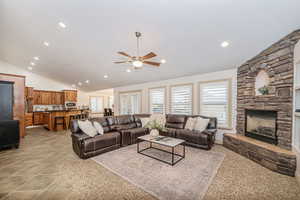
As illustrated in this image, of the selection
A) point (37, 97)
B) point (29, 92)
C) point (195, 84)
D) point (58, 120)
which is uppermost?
point (195, 84)

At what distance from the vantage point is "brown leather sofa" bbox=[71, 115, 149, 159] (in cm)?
314

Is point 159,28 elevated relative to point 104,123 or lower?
elevated

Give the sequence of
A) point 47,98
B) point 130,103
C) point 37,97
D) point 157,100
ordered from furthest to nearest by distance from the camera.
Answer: point 47,98
point 37,97
point 130,103
point 157,100

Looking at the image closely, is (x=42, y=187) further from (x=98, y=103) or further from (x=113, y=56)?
(x=98, y=103)

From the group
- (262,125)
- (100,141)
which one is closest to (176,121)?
(262,125)

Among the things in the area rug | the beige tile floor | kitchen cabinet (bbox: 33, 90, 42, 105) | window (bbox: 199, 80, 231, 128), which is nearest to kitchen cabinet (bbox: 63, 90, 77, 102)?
kitchen cabinet (bbox: 33, 90, 42, 105)

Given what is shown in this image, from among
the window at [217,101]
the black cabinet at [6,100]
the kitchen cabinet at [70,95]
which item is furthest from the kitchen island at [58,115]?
the window at [217,101]

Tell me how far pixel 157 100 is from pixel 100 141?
3.52 meters

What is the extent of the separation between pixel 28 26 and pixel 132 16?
337 centimetres

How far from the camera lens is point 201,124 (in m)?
4.10

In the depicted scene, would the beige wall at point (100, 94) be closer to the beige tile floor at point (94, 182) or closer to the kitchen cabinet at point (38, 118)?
the kitchen cabinet at point (38, 118)

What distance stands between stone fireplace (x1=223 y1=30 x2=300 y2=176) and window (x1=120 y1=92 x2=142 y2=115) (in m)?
4.61

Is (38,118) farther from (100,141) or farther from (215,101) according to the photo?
(215,101)

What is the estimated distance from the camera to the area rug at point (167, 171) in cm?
198
